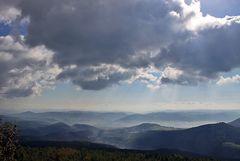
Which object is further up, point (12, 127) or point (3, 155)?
point (12, 127)
